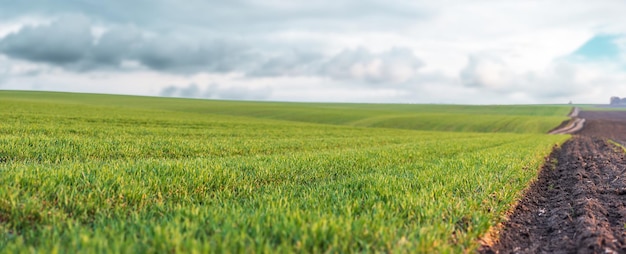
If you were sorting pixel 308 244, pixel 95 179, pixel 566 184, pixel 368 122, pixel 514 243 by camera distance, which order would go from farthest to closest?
pixel 368 122 < pixel 566 184 < pixel 95 179 < pixel 514 243 < pixel 308 244

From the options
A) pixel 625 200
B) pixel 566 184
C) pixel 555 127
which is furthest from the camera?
pixel 555 127

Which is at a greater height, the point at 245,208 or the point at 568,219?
the point at 245,208

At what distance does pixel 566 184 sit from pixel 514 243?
7.19 meters

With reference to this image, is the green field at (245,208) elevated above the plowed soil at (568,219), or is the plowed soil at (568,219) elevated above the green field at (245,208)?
the green field at (245,208)

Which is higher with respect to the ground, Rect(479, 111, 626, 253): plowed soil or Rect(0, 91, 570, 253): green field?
Rect(0, 91, 570, 253): green field

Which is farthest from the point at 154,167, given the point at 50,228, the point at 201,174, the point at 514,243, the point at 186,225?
the point at 514,243

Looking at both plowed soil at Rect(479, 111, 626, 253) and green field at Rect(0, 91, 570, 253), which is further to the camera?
plowed soil at Rect(479, 111, 626, 253)

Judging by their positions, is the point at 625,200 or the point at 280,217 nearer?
the point at 280,217

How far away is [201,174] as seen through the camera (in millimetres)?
8297

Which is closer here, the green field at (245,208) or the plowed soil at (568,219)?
the green field at (245,208)

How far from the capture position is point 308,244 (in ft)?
14.0

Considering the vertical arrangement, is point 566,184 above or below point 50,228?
below

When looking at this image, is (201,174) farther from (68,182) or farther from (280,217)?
(280,217)

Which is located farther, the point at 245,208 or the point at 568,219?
the point at 568,219
